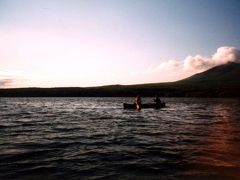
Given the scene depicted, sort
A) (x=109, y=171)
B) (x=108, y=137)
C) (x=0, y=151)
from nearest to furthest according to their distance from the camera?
(x=109, y=171)
(x=0, y=151)
(x=108, y=137)

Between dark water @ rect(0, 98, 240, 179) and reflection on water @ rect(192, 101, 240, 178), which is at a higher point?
dark water @ rect(0, 98, 240, 179)

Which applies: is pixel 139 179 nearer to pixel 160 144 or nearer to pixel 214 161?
pixel 214 161

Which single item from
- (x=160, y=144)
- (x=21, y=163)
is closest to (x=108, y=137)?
(x=160, y=144)

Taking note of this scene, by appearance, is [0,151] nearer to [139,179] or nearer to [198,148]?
[139,179]

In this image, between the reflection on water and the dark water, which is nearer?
the dark water

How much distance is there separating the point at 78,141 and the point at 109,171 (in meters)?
8.18

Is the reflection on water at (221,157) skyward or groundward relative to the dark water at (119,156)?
groundward

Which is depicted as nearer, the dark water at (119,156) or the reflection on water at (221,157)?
the dark water at (119,156)

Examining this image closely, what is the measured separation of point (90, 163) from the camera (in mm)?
15055

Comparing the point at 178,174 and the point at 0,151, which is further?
the point at 0,151

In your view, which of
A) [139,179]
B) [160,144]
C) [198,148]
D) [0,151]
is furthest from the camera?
[160,144]

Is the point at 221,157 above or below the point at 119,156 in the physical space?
below

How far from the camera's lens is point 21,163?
14938 millimetres

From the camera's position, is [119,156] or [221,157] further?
[119,156]
